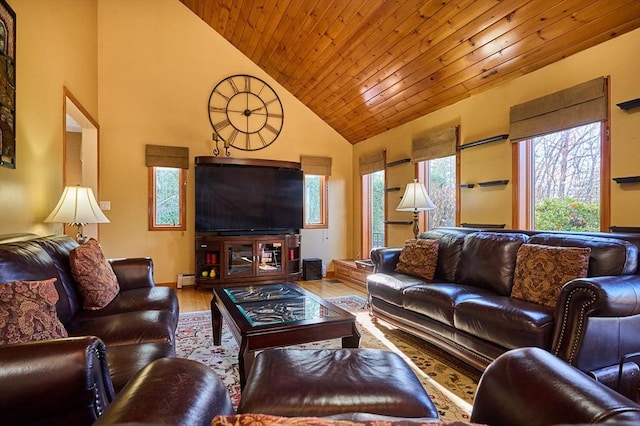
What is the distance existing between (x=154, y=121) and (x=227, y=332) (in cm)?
338

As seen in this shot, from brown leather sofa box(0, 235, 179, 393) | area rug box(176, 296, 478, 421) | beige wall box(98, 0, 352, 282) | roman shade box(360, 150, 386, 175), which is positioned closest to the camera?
brown leather sofa box(0, 235, 179, 393)

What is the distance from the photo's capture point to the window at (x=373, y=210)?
5.42m

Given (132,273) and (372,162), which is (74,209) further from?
(372,162)

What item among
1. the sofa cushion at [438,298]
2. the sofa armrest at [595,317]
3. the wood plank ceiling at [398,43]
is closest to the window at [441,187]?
the wood plank ceiling at [398,43]

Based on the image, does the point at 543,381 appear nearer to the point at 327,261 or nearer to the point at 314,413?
the point at 314,413

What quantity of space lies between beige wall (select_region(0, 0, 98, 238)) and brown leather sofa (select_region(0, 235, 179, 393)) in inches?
13.6

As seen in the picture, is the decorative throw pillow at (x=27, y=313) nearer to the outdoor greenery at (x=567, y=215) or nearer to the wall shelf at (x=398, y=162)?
the outdoor greenery at (x=567, y=215)

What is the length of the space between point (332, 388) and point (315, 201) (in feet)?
15.6

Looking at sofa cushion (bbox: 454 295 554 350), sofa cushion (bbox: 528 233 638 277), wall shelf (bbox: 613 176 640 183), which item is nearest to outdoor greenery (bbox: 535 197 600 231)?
wall shelf (bbox: 613 176 640 183)

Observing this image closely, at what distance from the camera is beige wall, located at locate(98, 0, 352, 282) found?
15.2ft

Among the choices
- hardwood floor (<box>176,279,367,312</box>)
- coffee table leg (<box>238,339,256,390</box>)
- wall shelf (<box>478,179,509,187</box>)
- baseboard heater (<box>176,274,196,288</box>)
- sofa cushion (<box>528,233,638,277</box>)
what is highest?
wall shelf (<box>478,179,509,187</box>)

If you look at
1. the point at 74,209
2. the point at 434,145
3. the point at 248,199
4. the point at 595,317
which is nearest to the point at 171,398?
the point at 595,317

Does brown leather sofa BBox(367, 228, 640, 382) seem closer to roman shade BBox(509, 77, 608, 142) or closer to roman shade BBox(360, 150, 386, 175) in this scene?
roman shade BBox(509, 77, 608, 142)

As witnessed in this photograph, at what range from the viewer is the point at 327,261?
586 cm
